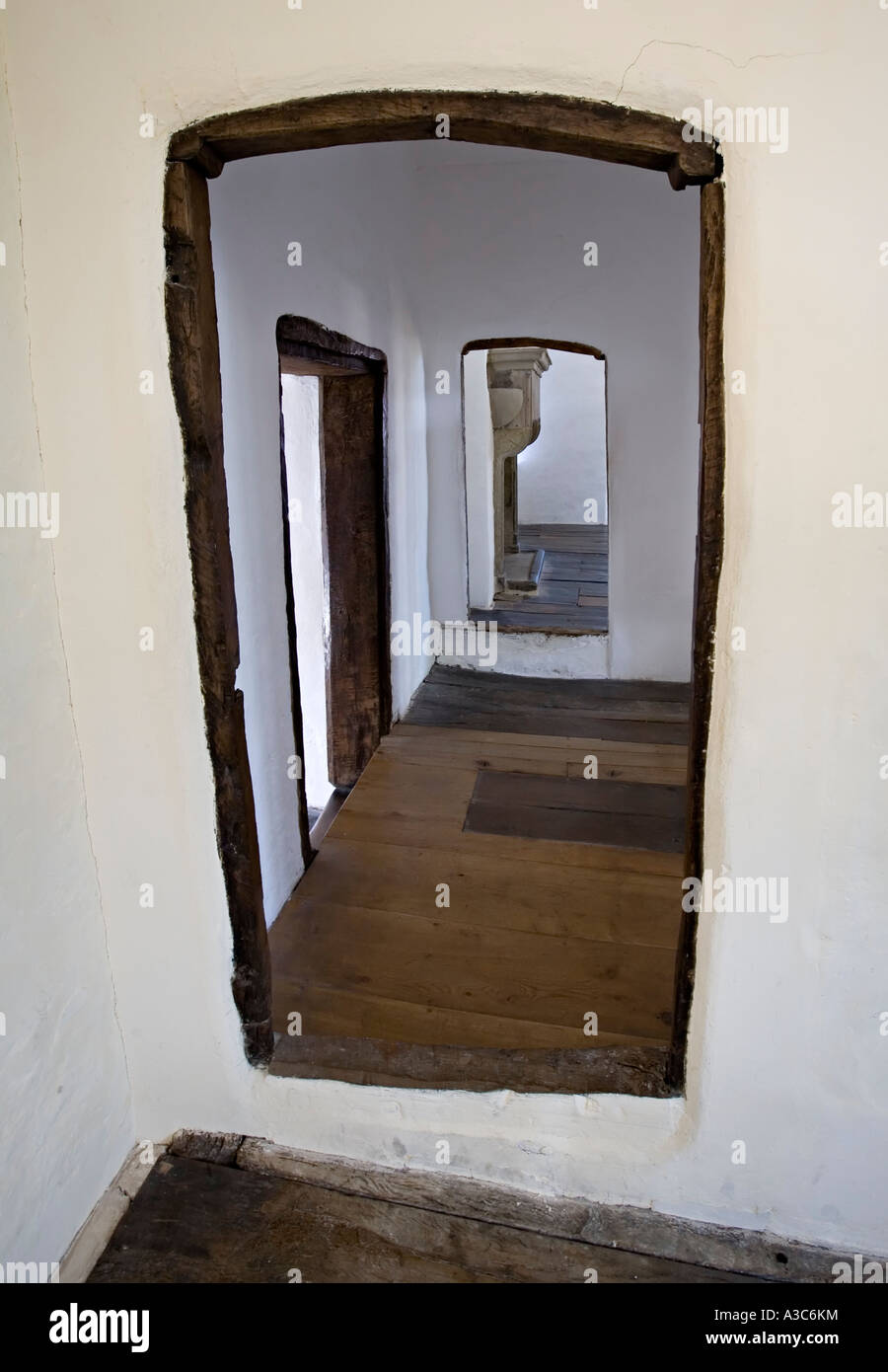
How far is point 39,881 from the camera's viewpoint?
1.67 meters

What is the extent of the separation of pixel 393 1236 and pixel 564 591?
531cm

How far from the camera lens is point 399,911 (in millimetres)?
2967

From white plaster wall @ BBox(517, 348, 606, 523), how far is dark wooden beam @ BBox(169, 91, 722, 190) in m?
8.85

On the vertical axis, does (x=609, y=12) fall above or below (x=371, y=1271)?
above

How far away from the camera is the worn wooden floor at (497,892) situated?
2.47 m

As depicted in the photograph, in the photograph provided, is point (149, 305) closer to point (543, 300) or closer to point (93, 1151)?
point (93, 1151)

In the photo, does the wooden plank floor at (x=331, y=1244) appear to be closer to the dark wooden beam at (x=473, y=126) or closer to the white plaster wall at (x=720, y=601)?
the white plaster wall at (x=720, y=601)

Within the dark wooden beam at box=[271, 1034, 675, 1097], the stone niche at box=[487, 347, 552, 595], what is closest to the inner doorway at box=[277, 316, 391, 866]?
the dark wooden beam at box=[271, 1034, 675, 1097]

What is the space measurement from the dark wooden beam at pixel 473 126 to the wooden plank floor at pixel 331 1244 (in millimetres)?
2031

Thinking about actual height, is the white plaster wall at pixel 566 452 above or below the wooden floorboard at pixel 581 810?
above

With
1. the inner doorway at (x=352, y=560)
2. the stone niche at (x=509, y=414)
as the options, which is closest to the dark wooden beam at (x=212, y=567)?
the inner doorway at (x=352, y=560)

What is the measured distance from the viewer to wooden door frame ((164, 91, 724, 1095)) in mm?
1406
